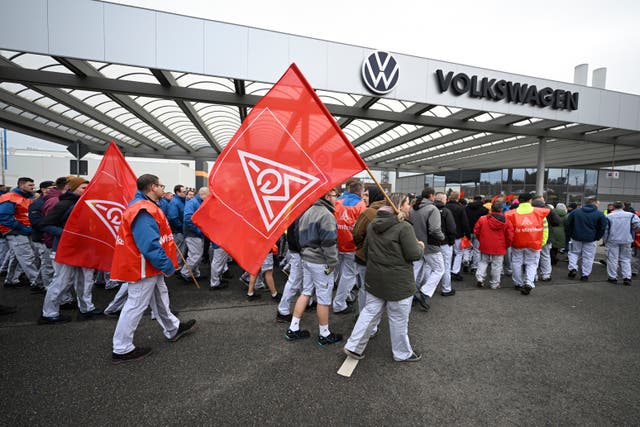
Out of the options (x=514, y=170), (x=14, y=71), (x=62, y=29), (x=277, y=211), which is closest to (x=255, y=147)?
(x=277, y=211)

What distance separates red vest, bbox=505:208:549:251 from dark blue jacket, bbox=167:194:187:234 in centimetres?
699

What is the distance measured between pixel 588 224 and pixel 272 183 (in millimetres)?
7402

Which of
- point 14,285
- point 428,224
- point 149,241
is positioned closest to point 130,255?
point 149,241

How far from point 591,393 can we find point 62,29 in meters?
11.3

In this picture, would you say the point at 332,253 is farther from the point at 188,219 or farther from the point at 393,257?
the point at 188,219

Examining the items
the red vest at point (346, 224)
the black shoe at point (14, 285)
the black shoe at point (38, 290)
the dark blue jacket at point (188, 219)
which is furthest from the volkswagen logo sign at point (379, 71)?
the black shoe at point (14, 285)

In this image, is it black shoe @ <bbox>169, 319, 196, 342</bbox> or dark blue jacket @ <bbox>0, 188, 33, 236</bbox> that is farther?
dark blue jacket @ <bbox>0, 188, 33, 236</bbox>

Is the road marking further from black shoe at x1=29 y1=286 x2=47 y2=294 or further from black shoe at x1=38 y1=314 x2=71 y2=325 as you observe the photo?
black shoe at x1=29 y1=286 x2=47 y2=294

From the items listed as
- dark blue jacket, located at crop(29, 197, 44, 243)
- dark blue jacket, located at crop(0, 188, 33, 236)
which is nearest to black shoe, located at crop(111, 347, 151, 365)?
dark blue jacket, located at crop(29, 197, 44, 243)

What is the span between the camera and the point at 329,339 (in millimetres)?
3355

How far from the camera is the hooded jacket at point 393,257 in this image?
2.78 m

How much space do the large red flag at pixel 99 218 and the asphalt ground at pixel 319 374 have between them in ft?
3.10

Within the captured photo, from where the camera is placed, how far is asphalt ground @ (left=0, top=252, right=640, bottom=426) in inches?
90.4

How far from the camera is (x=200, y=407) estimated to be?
2355mm
